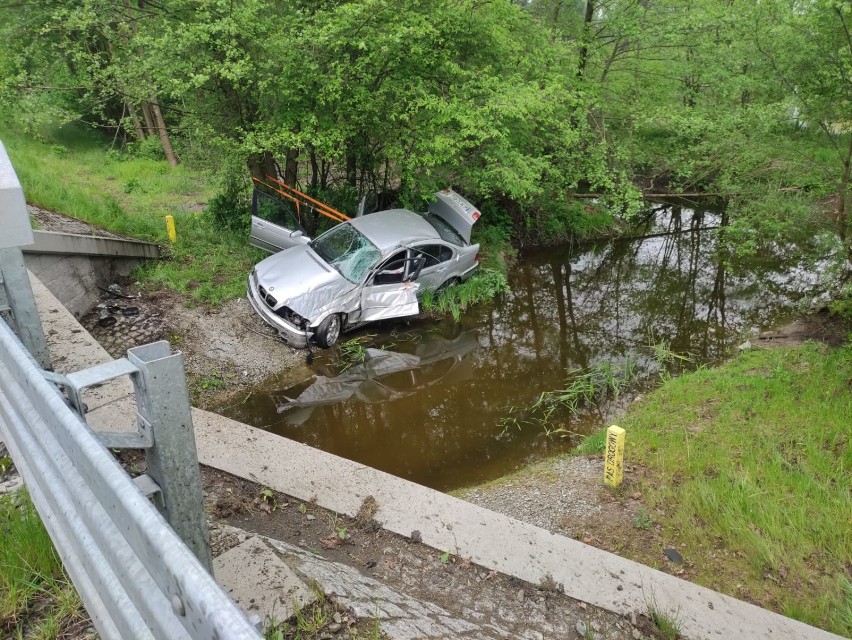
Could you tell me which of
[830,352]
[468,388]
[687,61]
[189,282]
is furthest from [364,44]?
[687,61]

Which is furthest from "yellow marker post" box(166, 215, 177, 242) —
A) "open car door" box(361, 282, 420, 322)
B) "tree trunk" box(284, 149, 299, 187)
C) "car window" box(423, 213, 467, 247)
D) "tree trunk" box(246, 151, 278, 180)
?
"car window" box(423, 213, 467, 247)

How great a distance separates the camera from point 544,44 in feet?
40.9

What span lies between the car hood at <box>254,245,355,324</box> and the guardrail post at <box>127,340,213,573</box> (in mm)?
6263

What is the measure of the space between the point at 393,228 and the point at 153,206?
7.18 metres

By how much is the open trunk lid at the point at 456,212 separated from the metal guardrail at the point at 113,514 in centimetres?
943

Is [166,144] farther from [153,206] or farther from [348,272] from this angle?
[348,272]

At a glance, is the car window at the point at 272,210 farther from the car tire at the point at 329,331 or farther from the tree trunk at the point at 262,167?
the car tire at the point at 329,331

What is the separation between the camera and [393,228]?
10070 millimetres

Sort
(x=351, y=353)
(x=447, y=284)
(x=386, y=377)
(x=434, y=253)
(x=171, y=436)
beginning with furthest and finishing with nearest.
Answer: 1. (x=447, y=284)
2. (x=434, y=253)
3. (x=351, y=353)
4. (x=386, y=377)
5. (x=171, y=436)

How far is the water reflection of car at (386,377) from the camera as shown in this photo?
316 inches

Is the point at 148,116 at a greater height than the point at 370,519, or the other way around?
the point at 148,116

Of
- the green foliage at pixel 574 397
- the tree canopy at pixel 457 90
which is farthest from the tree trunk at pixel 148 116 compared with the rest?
the green foliage at pixel 574 397

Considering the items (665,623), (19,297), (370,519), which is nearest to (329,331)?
(370,519)

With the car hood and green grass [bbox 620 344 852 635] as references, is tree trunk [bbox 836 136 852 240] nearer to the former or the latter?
green grass [bbox 620 344 852 635]
